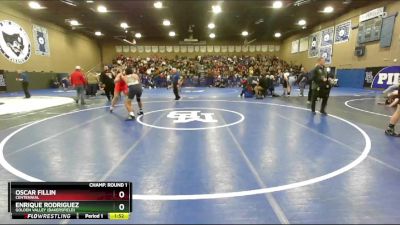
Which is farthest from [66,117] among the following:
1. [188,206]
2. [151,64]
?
[151,64]

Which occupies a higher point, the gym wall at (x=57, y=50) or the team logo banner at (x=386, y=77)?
the gym wall at (x=57, y=50)

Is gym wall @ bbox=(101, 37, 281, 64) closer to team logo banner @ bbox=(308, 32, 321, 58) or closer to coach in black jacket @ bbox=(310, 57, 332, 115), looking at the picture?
team logo banner @ bbox=(308, 32, 321, 58)

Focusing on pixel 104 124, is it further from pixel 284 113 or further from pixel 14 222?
pixel 284 113

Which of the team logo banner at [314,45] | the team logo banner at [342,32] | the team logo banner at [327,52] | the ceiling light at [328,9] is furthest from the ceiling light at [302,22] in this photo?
the ceiling light at [328,9]

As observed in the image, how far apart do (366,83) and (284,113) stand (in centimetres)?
1592

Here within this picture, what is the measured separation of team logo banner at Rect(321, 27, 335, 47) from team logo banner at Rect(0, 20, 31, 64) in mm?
28215

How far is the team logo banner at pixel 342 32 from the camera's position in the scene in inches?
879

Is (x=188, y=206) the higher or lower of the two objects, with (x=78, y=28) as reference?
lower

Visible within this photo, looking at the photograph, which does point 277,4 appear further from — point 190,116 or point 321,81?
point 190,116

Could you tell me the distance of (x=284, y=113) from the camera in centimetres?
915

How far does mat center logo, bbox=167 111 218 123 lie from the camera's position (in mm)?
7935

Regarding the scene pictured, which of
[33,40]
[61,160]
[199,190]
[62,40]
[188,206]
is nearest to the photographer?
[188,206]
